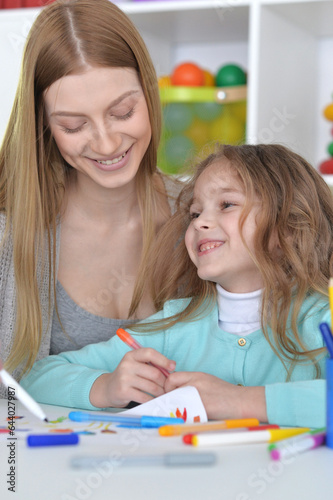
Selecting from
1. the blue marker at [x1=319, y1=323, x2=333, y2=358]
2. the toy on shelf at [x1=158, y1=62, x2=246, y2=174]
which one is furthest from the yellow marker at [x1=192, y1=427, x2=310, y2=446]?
the toy on shelf at [x1=158, y1=62, x2=246, y2=174]

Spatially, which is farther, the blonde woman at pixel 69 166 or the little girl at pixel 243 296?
the blonde woman at pixel 69 166

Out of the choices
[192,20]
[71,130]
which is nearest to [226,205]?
[71,130]

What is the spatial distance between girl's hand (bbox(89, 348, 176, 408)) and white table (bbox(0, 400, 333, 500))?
216 millimetres

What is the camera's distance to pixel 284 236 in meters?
1.09

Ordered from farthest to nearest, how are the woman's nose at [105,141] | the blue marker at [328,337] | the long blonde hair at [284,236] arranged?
1. the woman's nose at [105,141]
2. the long blonde hair at [284,236]
3. the blue marker at [328,337]

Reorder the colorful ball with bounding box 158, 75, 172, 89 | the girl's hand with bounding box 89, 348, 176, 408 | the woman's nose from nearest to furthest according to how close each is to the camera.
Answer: the girl's hand with bounding box 89, 348, 176, 408 < the woman's nose < the colorful ball with bounding box 158, 75, 172, 89

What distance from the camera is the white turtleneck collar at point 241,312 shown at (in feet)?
3.61

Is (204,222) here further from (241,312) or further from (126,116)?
(126,116)

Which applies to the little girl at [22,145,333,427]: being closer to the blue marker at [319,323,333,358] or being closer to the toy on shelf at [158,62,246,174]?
the blue marker at [319,323,333,358]

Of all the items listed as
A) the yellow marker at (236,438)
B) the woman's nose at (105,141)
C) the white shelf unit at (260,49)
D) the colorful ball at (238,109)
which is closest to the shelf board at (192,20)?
the white shelf unit at (260,49)

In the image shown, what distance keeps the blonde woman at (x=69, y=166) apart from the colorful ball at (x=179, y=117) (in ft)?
2.12

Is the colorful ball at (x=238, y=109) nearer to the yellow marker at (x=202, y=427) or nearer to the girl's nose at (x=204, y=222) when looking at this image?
the girl's nose at (x=204, y=222)

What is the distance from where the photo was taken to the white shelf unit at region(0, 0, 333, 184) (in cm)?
176

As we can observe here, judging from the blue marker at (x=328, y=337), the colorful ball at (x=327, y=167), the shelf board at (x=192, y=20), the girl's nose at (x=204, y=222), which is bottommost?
the blue marker at (x=328, y=337)
